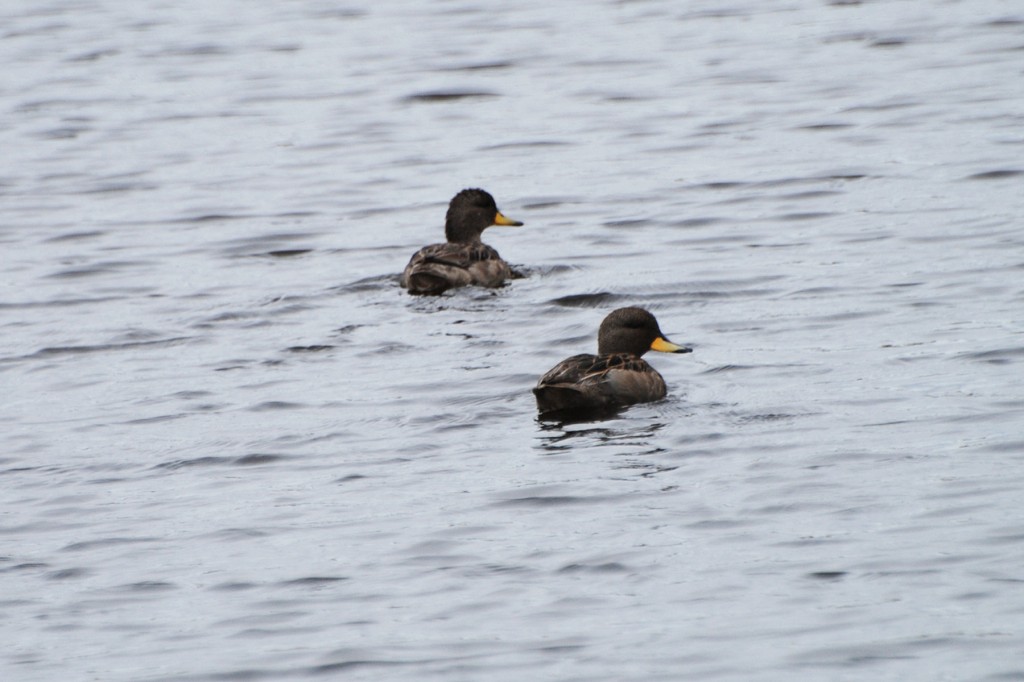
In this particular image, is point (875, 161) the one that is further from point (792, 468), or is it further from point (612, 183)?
point (792, 468)

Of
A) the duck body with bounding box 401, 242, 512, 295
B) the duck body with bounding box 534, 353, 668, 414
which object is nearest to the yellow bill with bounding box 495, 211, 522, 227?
the duck body with bounding box 401, 242, 512, 295

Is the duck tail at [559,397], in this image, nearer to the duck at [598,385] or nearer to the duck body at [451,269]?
the duck at [598,385]

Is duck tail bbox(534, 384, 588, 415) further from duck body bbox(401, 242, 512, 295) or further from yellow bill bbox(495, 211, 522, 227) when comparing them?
yellow bill bbox(495, 211, 522, 227)

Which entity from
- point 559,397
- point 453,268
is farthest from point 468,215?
point 559,397

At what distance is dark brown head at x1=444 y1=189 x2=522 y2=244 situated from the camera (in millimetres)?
16141

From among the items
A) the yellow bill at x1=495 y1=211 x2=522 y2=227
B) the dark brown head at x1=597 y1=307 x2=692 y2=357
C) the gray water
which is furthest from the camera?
the yellow bill at x1=495 y1=211 x2=522 y2=227

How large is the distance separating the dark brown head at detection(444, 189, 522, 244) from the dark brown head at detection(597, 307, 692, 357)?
4.02 metres

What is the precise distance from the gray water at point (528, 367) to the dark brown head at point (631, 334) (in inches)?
13.4

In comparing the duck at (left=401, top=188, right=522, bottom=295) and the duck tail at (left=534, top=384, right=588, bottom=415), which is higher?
the duck at (left=401, top=188, right=522, bottom=295)

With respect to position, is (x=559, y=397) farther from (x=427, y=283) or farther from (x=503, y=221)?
(x=503, y=221)

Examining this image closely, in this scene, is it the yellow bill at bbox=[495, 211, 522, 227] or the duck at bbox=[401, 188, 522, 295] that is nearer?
the duck at bbox=[401, 188, 522, 295]

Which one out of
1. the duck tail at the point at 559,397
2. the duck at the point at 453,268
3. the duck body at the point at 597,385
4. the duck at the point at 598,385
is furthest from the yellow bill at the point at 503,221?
the duck tail at the point at 559,397

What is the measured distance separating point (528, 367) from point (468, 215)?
12.4 ft

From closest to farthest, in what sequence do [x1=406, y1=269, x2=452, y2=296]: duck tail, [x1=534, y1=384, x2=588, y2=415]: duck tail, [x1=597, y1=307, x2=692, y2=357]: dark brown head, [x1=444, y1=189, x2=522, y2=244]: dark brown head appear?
[x1=534, y1=384, x2=588, y2=415]: duck tail → [x1=597, y1=307, x2=692, y2=357]: dark brown head → [x1=406, y1=269, x2=452, y2=296]: duck tail → [x1=444, y1=189, x2=522, y2=244]: dark brown head
